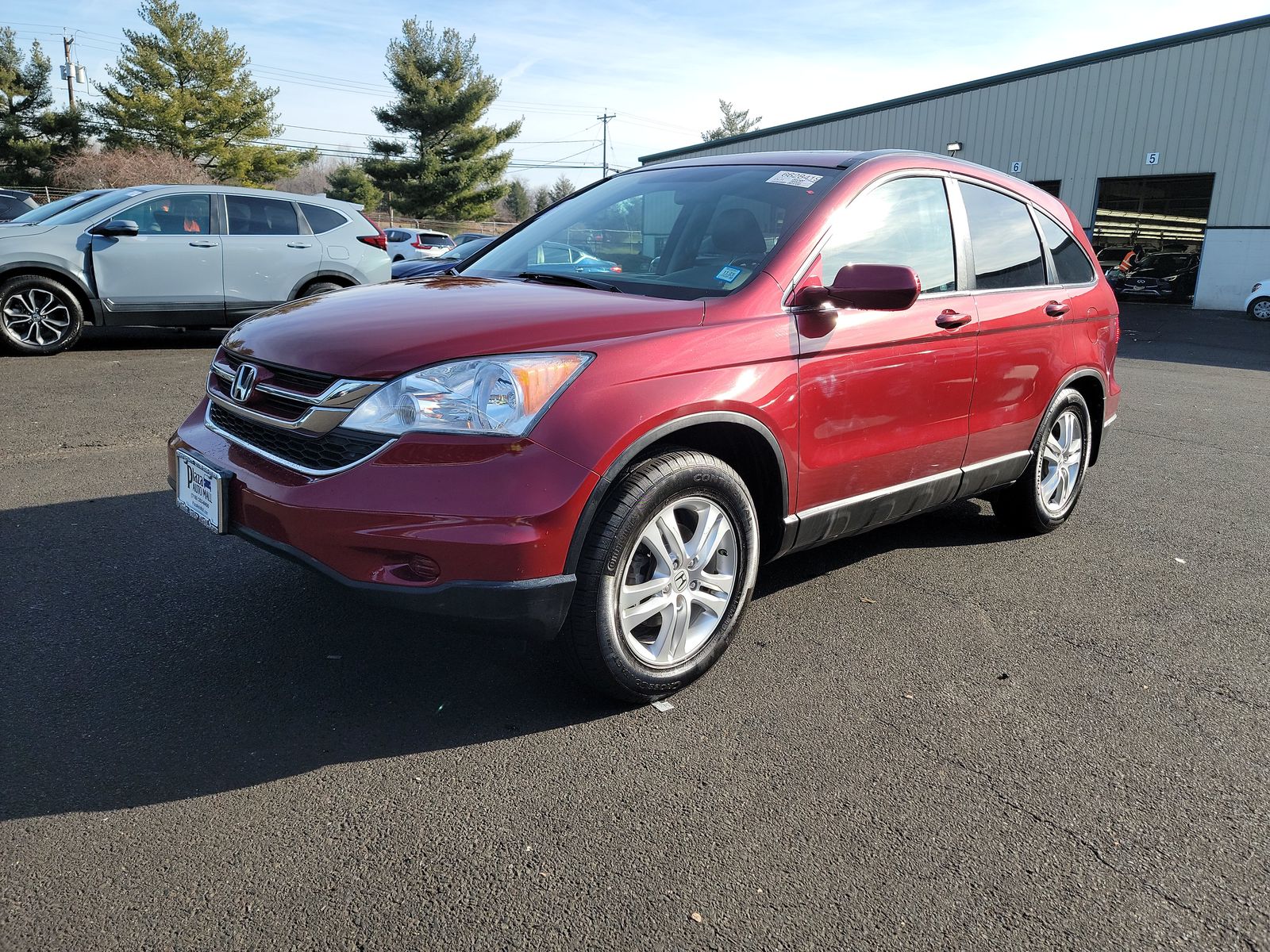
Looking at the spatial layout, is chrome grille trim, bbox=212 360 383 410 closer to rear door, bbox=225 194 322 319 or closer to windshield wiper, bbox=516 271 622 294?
windshield wiper, bbox=516 271 622 294

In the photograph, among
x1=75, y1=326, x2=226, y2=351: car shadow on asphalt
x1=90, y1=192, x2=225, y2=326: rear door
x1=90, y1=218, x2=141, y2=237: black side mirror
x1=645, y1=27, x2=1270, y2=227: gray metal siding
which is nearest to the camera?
x1=90, y1=218, x2=141, y2=237: black side mirror

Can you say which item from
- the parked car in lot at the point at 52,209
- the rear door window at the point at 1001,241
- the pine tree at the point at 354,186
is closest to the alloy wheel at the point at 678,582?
the rear door window at the point at 1001,241

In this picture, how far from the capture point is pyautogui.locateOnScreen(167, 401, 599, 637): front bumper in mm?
2502

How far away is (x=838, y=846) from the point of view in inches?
91.5

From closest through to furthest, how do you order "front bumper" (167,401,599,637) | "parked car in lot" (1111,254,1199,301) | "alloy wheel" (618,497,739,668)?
1. "front bumper" (167,401,599,637)
2. "alloy wheel" (618,497,739,668)
3. "parked car in lot" (1111,254,1199,301)

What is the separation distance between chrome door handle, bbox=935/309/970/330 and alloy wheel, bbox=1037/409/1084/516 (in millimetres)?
1088

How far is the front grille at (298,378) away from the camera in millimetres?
2693

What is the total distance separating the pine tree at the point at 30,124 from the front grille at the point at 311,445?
48186 millimetres

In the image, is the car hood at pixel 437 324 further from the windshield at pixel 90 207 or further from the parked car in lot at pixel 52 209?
the parked car in lot at pixel 52 209

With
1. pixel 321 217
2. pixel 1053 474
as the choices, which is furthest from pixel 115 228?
pixel 1053 474

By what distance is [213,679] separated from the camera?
2.99 metres

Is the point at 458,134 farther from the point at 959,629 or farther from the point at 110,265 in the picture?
the point at 959,629

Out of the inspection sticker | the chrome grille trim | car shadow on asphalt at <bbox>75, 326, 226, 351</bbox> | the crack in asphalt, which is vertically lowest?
the crack in asphalt

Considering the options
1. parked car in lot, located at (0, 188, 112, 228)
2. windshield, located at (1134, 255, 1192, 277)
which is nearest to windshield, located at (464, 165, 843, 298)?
parked car in lot, located at (0, 188, 112, 228)
